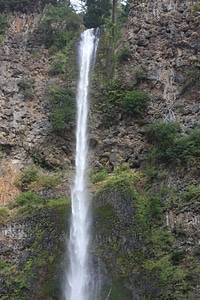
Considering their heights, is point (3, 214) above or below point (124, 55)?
below

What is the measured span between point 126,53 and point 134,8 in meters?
3.69

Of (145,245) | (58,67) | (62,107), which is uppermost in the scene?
(58,67)

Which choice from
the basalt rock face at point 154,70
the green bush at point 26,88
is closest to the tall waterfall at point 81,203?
the basalt rock face at point 154,70

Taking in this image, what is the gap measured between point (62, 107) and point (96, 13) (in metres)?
9.07

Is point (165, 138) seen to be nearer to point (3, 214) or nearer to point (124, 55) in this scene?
point (124, 55)

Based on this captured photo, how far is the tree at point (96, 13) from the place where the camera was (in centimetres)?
2700

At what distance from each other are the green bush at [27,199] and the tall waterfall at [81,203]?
1589 mm

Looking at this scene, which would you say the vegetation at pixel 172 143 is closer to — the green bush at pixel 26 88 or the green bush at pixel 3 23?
the green bush at pixel 26 88

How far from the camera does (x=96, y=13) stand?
89.2 feet

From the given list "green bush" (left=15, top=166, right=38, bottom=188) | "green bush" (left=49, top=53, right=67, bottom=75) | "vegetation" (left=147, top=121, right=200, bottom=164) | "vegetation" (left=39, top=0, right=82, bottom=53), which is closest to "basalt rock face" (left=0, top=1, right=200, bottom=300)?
"green bush" (left=15, top=166, right=38, bottom=188)

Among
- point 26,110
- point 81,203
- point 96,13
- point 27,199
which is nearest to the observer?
point 81,203

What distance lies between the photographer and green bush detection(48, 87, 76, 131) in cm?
2086

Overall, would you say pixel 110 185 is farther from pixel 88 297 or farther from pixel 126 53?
pixel 126 53

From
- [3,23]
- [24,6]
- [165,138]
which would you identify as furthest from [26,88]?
[165,138]
